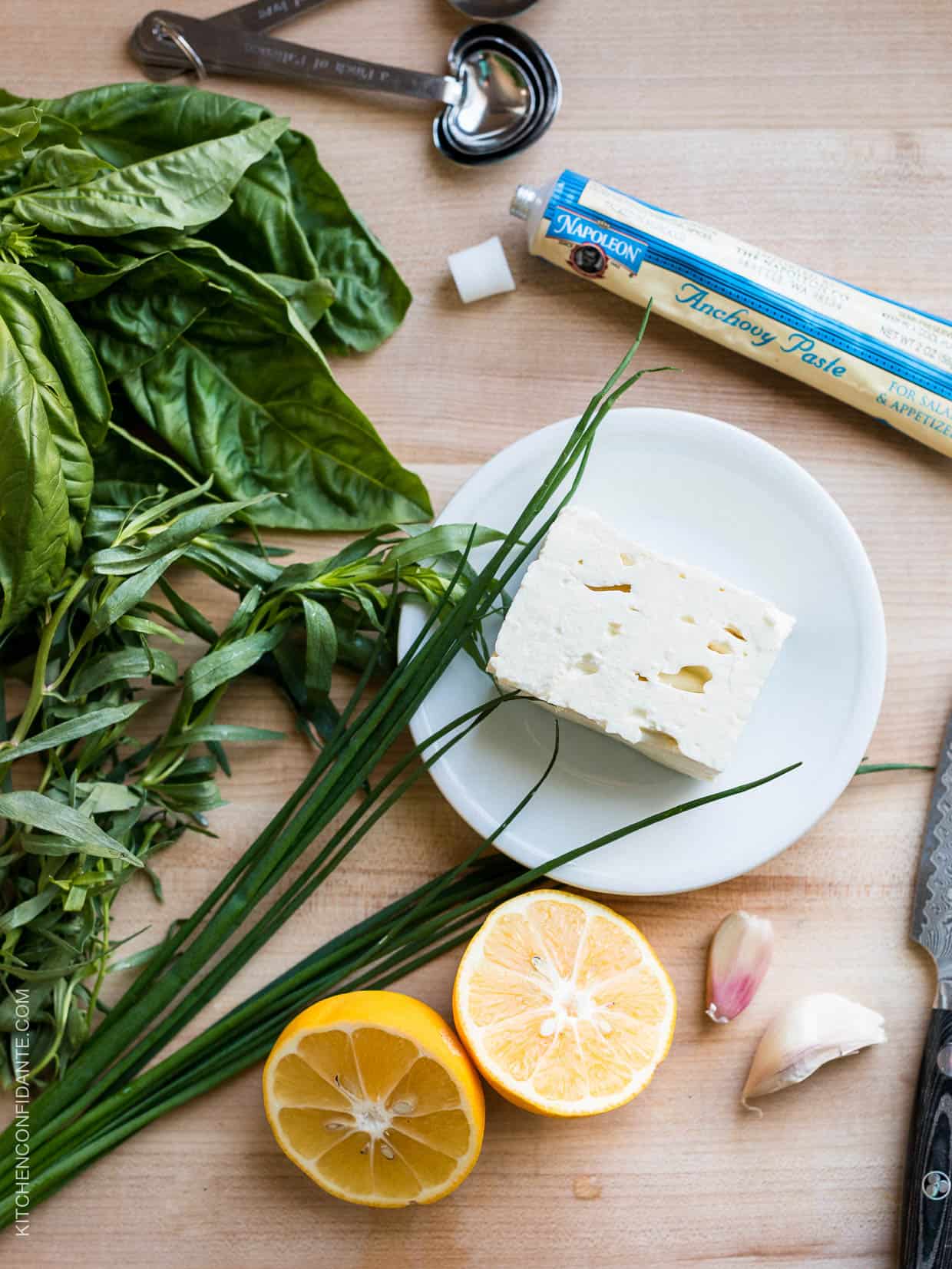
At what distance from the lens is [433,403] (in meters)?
1.17

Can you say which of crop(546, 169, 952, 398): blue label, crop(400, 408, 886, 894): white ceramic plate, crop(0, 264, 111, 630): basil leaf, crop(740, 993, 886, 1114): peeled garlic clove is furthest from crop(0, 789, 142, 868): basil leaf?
crop(546, 169, 952, 398): blue label

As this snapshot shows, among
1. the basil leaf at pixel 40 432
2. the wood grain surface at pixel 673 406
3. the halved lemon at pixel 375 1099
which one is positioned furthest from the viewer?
the wood grain surface at pixel 673 406

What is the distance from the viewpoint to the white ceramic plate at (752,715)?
3.49 feet

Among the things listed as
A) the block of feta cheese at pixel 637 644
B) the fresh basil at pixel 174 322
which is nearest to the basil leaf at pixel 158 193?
the fresh basil at pixel 174 322

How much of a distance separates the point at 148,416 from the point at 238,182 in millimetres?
269

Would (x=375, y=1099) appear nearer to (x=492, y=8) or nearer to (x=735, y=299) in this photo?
(x=735, y=299)

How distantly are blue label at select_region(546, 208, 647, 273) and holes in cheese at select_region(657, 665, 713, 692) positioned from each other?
441mm

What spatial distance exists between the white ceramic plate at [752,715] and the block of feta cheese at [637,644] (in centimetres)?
7

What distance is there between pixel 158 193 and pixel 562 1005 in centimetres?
88

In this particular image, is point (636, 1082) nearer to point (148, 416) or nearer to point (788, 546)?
point (788, 546)

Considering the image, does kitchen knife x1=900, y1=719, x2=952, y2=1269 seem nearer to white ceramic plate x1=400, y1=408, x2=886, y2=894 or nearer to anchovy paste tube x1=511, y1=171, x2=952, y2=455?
white ceramic plate x1=400, y1=408, x2=886, y2=894

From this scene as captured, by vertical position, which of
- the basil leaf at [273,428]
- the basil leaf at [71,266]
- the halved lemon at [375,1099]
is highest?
the basil leaf at [71,266]

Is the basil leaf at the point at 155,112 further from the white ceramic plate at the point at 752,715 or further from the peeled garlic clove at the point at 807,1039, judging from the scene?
the peeled garlic clove at the point at 807,1039

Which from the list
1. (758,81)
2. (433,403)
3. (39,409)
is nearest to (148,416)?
(39,409)
